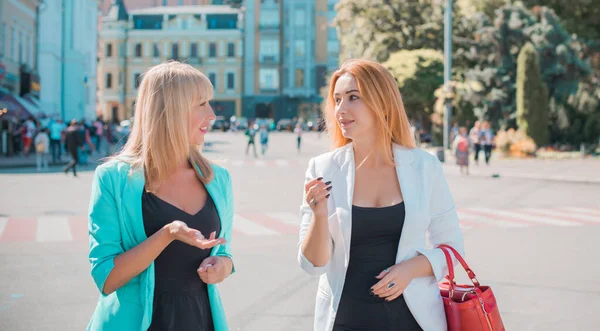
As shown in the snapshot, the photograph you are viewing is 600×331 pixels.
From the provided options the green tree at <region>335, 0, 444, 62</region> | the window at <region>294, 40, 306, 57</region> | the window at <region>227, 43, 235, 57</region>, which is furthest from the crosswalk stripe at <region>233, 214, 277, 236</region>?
the window at <region>227, 43, 235, 57</region>

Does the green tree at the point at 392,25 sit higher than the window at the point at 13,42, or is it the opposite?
the green tree at the point at 392,25

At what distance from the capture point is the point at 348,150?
11.6 ft

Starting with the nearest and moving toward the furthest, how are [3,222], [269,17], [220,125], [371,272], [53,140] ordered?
1. [371,272]
2. [3,222]
3. [53,140]
4. [220,125]
5. [269,17]

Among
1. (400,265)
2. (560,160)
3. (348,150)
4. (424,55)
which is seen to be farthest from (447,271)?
(424,55)

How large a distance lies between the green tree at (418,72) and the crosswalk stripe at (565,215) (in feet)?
92.9

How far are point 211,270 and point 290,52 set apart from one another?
8859 centimetres

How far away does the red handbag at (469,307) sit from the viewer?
3.16 meters

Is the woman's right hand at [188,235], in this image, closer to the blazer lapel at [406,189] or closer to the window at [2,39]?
the blazer lapel at [406,189]

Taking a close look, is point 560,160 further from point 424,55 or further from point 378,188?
point 378,188

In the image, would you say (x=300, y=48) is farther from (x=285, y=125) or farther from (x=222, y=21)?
(x=222, y=21)

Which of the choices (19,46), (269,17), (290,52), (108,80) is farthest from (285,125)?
(19,46)

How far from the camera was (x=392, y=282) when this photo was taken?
10.5 ft

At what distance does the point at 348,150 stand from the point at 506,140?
3202 centimetres

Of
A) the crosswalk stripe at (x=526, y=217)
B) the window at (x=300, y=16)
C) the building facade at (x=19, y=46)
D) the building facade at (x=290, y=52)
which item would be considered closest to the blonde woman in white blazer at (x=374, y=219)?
the crosswalk stripe at (x=526, y=217)
